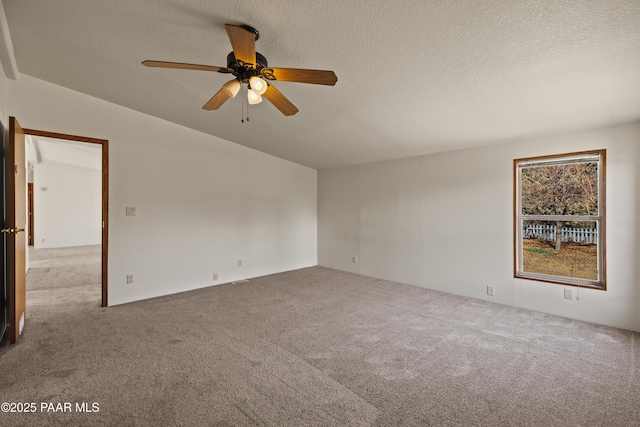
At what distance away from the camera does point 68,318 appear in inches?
130

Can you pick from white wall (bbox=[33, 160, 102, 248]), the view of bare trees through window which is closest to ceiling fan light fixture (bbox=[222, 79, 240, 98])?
the view of bare trees through window

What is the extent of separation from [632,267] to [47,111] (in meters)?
6.78

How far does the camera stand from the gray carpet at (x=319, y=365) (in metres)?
1.77

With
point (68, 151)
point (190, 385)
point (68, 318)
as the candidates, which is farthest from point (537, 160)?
point (68, 151)

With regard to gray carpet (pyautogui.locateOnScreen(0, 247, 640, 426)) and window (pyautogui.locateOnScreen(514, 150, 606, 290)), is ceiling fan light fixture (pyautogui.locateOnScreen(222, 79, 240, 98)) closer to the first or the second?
gray carpet (pyautogui.locateOnScreen(0, 247, 640, 426))

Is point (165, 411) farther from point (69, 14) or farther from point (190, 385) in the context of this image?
point (69, 14)

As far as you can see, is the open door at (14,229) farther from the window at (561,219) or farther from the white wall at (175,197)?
the window at (561,219)

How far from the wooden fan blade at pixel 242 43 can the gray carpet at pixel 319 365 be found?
229cm

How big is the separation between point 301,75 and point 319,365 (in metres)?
2.23

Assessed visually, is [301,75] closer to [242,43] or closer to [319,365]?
[242,43]

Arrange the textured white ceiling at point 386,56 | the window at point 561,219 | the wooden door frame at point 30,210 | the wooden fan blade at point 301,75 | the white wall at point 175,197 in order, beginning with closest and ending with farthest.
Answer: the textured white ceiling at point 386,56 < the wooden fan blade at point 301,75 < the window at point 561,219 < the white wall at point 175,197 < the wooden door frame at point 30,210

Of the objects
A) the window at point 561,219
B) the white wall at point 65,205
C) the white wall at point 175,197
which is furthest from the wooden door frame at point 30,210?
the window at point 561,219

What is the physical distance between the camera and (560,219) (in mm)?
3502

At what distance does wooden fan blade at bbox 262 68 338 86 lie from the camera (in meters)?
1.97
